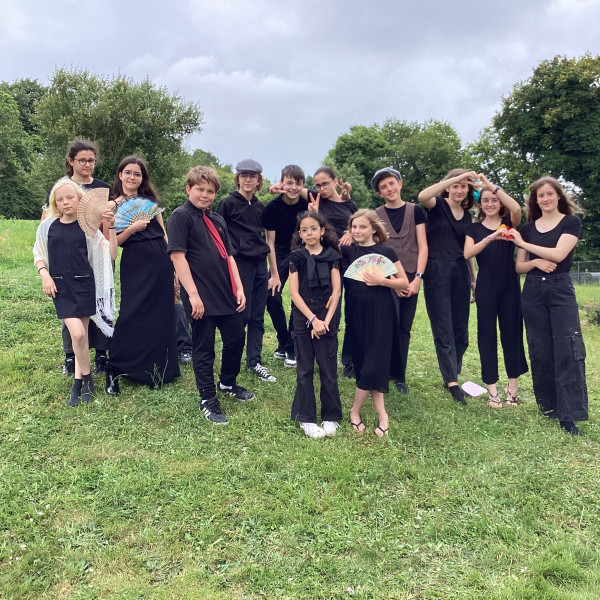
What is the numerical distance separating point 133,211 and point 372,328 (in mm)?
2670

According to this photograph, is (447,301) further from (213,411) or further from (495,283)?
(213,411)

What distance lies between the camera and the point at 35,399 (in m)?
4.54

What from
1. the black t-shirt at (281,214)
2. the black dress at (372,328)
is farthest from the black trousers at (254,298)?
the black dress at (372,328)

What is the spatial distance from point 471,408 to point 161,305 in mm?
3591

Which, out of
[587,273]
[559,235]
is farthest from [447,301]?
[587,273]

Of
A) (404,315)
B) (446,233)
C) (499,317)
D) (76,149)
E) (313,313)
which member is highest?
(76,149)

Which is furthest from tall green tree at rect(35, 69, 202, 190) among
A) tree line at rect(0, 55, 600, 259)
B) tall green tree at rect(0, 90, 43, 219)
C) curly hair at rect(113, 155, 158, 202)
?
curly hair at rect(113, 155, 158, 202)

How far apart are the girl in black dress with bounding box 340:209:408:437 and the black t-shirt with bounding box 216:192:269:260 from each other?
1.36m

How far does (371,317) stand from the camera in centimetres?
414

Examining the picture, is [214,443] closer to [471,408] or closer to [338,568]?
[338,568]

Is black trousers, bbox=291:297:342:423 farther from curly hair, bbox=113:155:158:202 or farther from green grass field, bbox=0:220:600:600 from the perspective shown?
curly hair, bbox=113:155:158:202

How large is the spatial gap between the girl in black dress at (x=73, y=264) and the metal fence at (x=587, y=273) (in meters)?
22.4

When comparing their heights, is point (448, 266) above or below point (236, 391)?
above

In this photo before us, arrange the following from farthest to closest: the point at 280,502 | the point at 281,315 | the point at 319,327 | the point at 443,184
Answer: the point at 281,315
the point at 443,184
the point at 319,327
the point at 280,502
